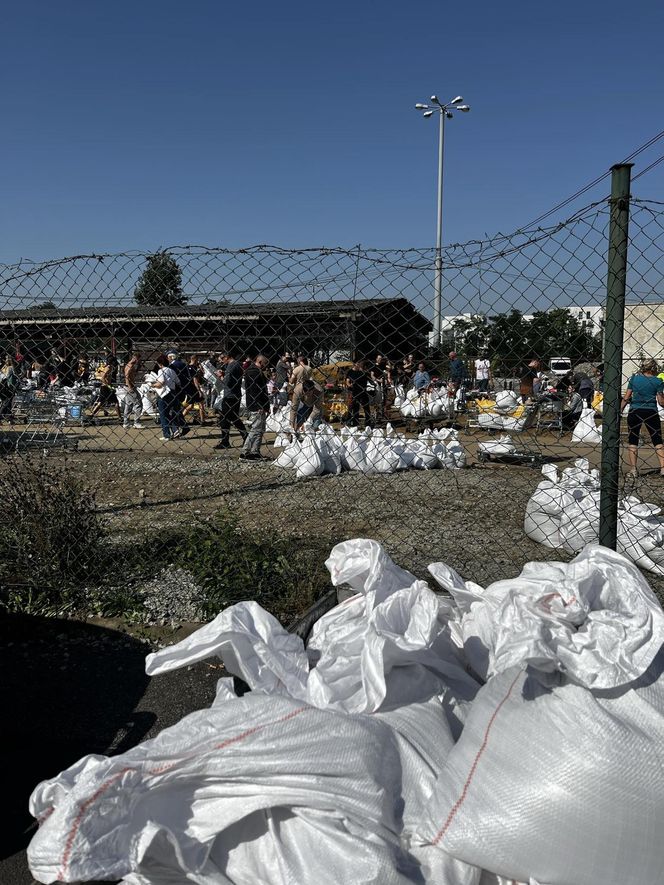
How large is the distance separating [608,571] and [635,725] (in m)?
0.56

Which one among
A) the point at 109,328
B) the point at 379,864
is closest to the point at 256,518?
the point at 109,328

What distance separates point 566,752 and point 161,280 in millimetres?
3137

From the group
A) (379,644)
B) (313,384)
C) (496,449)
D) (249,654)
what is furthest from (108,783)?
(496,449)

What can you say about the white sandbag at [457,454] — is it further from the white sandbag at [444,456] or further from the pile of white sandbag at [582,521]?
the pile of white sandbag at [582,521]

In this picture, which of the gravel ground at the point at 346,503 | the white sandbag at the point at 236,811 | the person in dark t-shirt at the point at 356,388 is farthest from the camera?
the person in dark t-shirt at the point at 356,388

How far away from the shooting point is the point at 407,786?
1901mm

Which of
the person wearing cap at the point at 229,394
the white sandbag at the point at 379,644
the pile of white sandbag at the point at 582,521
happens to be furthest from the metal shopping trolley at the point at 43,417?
the white sandbag at the point at 379,644

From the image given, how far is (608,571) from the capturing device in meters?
2.37

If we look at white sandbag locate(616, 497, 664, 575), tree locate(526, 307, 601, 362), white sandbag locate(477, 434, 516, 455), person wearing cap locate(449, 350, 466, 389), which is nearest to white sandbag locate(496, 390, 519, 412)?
person wearing cap locate(449, 350, 466, 389)

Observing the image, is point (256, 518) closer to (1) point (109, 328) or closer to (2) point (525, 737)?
(1) point (109, 328)

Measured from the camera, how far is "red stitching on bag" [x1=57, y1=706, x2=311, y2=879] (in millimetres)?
1740

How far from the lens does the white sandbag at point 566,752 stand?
1.73 metres

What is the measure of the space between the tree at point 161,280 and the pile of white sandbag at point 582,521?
8.43 feet

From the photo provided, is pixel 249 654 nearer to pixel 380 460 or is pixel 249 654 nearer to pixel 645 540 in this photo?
pixel 645 540
